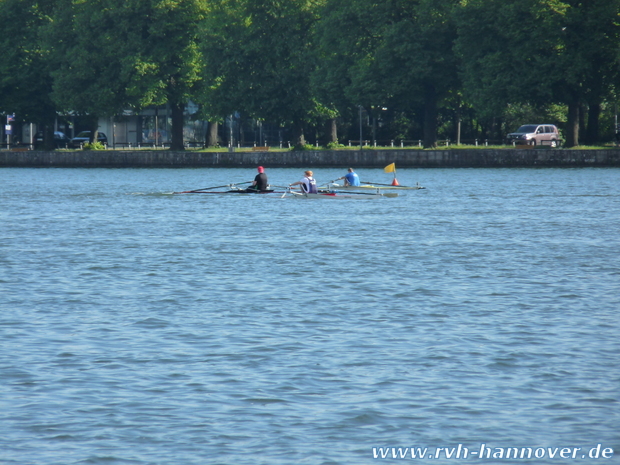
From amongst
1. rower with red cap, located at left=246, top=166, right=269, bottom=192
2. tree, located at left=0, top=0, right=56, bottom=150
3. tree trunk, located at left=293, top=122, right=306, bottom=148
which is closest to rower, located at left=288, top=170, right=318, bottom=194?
rower with red cap, located at left=246, top=166, right=269, bottom=192

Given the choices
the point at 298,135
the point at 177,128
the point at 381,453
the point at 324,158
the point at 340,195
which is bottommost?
the point at 381,453

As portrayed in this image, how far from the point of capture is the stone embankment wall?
7150 centimetres

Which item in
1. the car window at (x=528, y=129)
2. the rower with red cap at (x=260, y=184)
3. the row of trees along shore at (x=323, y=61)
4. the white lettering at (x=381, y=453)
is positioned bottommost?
the white lettering at (x=381, y=453)

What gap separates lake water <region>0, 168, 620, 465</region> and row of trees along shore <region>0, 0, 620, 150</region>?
127 ft

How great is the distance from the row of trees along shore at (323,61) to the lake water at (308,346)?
38.8 meters

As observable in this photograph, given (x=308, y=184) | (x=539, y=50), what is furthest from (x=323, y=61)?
(x=308, y=184)

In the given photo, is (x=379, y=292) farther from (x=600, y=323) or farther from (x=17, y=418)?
(x=17, y=418)

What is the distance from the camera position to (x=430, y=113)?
77.7m

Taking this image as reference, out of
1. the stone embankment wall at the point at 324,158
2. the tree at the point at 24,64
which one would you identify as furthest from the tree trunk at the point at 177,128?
the tree at the point at 24,64

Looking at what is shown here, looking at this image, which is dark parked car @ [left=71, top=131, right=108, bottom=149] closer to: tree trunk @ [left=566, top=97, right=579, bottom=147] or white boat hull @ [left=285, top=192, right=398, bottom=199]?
tree trunk @ [left=566, top=97, right=579, bottom=147]

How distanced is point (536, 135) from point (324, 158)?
16334 mm

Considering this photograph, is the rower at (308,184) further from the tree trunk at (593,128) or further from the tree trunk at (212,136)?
the tree trunk at (212,136)

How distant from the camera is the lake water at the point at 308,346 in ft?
33.7

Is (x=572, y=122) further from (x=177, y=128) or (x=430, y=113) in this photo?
(x=177, y=128)
